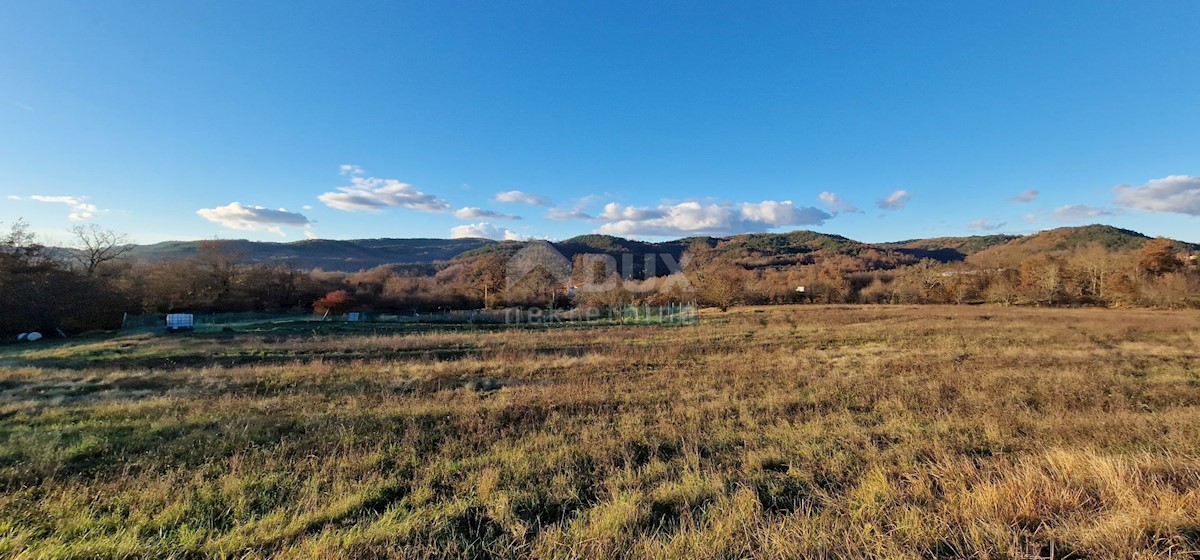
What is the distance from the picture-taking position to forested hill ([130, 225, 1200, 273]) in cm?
8225

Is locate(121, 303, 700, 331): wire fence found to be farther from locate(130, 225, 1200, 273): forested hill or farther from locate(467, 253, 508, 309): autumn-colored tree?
locate(130, 225, 1200, 273): forested hill

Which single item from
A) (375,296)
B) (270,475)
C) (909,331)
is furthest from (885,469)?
(375,296)

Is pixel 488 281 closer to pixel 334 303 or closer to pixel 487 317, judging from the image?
pixel 487 317

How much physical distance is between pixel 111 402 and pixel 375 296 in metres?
47.9

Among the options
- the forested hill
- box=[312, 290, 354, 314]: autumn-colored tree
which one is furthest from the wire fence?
the forested hill

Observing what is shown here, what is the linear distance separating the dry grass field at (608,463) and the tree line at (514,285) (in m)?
27.2

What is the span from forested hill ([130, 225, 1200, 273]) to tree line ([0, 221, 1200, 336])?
31.8ft

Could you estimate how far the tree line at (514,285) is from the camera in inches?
1139

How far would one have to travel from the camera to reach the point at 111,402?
8.62 metres

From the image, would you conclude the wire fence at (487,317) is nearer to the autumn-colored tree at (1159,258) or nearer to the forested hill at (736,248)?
the forested hill at (736,248)

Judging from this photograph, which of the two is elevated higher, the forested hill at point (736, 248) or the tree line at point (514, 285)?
the forested hill at point (736, 248)

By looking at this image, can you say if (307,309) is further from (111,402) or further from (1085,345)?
(1085,345)

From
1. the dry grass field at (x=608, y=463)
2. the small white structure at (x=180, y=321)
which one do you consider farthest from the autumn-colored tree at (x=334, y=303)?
the dry grass field at (x=608, y=463)

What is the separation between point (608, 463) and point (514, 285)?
161 ft
